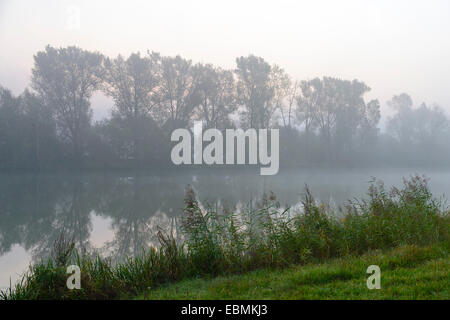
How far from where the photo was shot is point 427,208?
6844 millimetres

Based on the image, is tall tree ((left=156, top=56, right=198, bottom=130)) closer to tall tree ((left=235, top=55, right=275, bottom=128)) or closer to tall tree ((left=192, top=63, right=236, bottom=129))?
tall tree ((left=192, top=63, right=236, bottom=129))

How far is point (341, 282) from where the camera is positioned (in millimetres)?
4004

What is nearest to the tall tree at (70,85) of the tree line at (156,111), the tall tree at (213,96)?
the tree line at (156,111)

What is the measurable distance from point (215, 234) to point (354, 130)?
40188 millimetres

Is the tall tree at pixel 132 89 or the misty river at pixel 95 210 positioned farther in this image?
the tall tree at pixel 132 89

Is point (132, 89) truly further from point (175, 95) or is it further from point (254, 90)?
point (254, 90)

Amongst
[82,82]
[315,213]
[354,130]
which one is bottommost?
[315,213]

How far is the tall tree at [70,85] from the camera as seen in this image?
104 feet

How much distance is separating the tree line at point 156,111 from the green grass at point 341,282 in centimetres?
2990

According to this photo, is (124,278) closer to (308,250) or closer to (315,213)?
(308,250)

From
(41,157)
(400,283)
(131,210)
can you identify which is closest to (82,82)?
(41,157)

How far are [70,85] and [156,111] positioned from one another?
27.0 ft

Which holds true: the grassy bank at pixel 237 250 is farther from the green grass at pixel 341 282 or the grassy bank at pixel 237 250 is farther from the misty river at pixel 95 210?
the misty river at pixel 95 210

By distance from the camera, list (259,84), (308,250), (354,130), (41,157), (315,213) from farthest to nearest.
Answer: (354,130) → (259,84) → (41,157) → (315,213) → (308,250)
